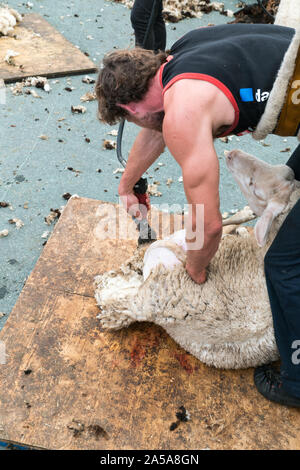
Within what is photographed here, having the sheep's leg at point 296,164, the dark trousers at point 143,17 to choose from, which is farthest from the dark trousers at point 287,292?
the dark trousers at point 143,17

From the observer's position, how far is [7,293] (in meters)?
2.66

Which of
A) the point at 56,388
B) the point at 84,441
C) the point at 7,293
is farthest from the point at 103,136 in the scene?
the point at 84,441

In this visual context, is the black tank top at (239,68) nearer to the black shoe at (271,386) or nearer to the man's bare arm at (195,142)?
the man's bare arm at (195,142)

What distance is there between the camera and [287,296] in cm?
186

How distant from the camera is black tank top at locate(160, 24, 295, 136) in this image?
1.82 metres

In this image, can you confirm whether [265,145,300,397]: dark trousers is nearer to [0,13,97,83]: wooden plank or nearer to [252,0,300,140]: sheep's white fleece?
[252,0,300,140]: sheep's white fleece

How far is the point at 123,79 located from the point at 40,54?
Result: 3187 mm

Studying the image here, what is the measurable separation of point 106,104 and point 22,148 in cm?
181

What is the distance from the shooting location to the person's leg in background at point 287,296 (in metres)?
1.86

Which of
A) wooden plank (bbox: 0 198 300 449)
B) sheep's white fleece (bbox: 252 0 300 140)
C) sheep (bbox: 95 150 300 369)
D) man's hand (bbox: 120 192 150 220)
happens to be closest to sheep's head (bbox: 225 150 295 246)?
sheep (bbox: 95 150 300 369)

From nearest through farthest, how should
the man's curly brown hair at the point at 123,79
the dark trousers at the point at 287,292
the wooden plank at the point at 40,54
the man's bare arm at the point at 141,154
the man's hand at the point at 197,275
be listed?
the dark trousers at the point at 287,292
the man's curly brown hair at the point at 123,79
the man's hand at the point at 197,275
the man's bare arm at the point at 141,154
the wooden plank at the point at 40,54

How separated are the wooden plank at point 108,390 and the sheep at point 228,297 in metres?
0.11

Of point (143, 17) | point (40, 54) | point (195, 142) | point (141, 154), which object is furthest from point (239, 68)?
point (40, 54)
